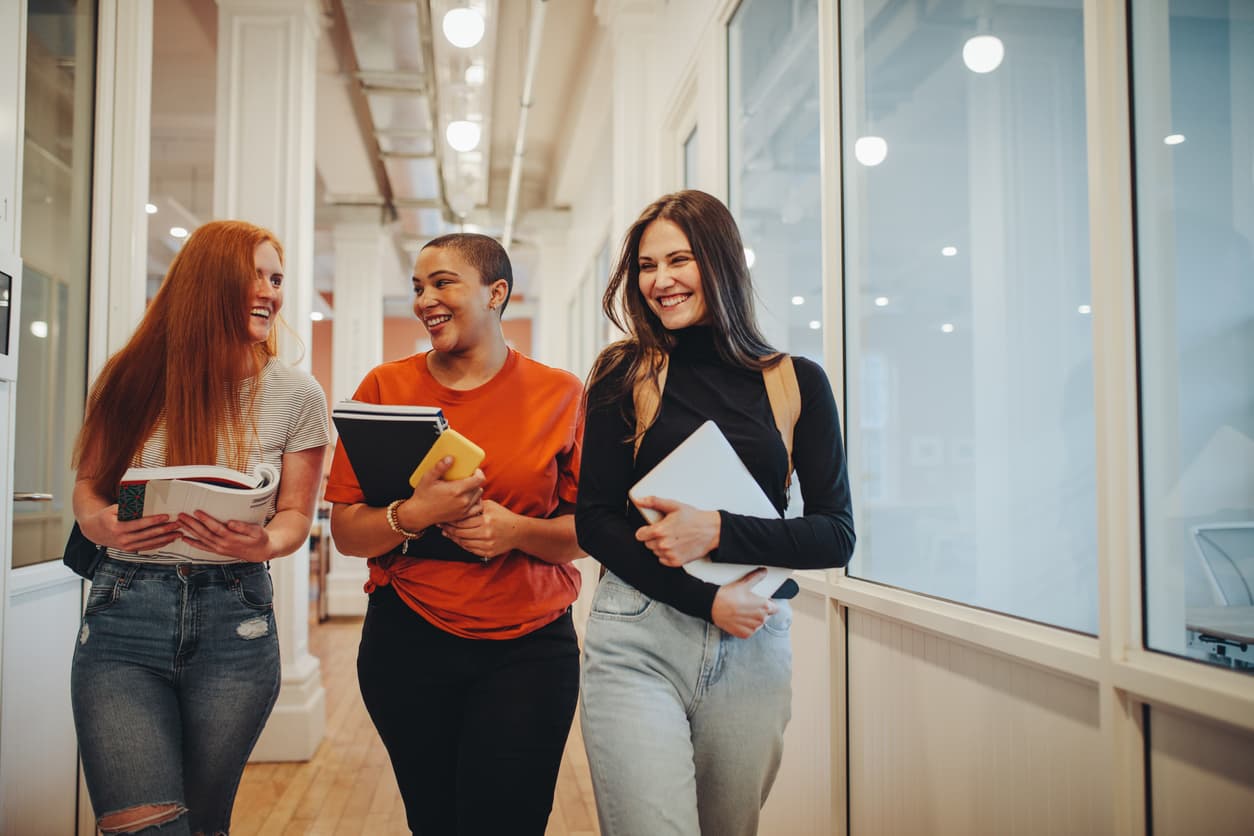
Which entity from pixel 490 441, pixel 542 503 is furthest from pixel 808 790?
pixel 490 441

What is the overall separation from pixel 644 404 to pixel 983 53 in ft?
3.05

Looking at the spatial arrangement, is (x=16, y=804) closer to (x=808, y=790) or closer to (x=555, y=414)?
(x=555, y=414)

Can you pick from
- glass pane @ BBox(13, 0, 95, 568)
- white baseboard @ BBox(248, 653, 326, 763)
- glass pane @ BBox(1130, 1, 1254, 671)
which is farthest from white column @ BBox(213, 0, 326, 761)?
glass pane @ BBox(1130, 1, 1254, 671)

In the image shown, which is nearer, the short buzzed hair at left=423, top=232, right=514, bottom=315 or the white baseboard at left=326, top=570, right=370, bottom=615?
the short buzzed hair at left=423, top=232, right=514, bottom=315

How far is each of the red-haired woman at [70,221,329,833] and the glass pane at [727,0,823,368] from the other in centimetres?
123

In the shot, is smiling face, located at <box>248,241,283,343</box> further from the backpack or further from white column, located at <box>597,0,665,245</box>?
white column, located at <box>597,0,665,245</box>

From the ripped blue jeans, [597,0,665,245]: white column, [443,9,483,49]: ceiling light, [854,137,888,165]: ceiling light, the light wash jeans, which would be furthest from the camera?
[597,0,665,245]: white column

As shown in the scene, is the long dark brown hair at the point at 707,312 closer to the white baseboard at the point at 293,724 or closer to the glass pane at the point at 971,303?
the glass pane at the point at 971,303

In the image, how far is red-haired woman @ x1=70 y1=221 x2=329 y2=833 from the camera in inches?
54.5

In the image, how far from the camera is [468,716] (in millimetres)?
1510

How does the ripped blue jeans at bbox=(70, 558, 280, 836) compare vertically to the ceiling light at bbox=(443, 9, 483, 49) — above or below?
below

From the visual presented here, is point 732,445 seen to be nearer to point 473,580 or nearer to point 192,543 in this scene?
point 473,580

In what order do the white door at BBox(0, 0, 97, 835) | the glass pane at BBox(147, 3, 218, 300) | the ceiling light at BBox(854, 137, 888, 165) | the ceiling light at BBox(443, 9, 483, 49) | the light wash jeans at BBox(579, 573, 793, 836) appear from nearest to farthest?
the light wash jeans at BBox(579, 573, 793, 836) → the ceiling light at BBox(854, 137, 888, 165) → the white door at BBox(0, 0, 97, 835) → the ceiling light at BBox(443, 9, 483, 49) → the glass pane at BBox(147, 3, 218, 300)

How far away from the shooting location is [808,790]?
2.18 meters
